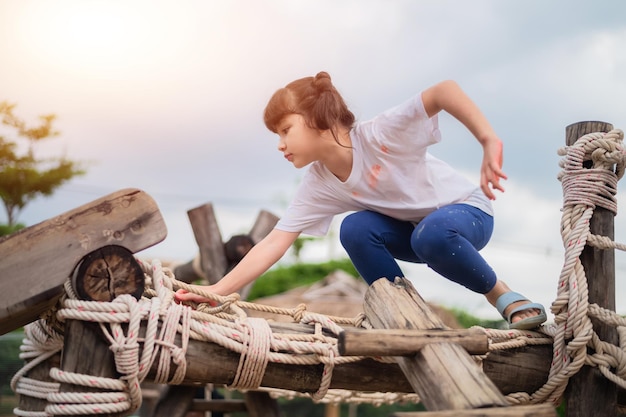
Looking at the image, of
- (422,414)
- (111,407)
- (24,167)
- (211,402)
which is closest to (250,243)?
(211,402)

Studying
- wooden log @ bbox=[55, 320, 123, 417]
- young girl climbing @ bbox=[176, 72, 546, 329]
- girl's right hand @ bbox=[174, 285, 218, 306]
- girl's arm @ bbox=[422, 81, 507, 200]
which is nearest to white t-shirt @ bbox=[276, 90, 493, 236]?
young girl climbing @ bbox=[176, 72, 546, 329]

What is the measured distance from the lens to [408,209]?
2660 mm

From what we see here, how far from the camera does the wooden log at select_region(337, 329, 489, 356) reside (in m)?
1.67

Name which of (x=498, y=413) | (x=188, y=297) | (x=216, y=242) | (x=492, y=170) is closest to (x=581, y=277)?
(x=492, y=170)

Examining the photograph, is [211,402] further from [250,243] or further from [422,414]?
[422,414]

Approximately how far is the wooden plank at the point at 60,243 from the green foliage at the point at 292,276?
8430mm

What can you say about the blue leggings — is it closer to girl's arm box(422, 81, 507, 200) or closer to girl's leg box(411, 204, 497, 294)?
girl's leg box(411, 204, 497, 294)

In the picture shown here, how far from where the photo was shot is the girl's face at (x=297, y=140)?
2.55m

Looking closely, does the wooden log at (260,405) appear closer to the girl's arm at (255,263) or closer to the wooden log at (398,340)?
the girl's arm at (255,263)

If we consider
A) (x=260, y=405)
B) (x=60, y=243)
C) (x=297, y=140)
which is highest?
(x=297, y=140)

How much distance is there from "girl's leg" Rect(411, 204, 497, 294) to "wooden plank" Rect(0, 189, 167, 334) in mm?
945

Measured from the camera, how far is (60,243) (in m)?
1.78

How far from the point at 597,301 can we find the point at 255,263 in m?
1.18

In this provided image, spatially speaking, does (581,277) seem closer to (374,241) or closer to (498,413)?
(374,241)
